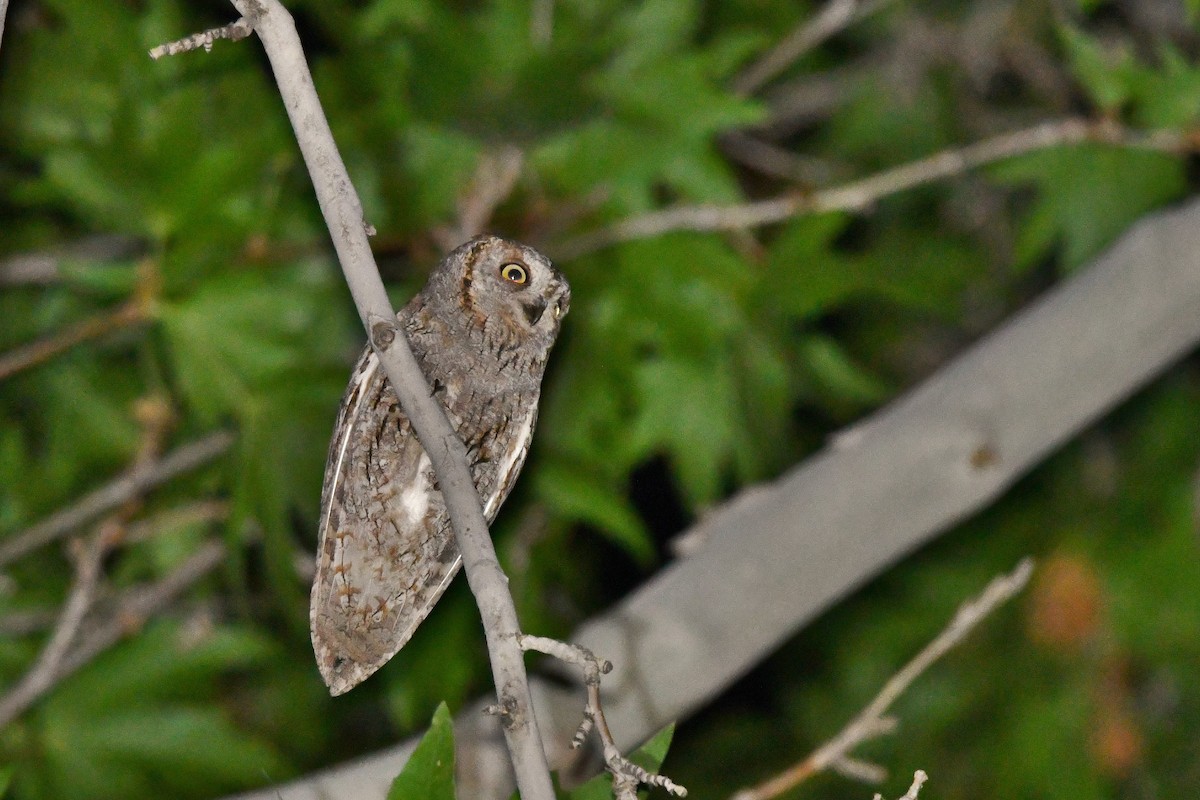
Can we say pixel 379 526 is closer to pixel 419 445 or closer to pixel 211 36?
pixel 419 445

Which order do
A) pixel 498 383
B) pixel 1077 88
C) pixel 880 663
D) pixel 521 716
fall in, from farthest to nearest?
pixel 1077 88 → pixel 880 663 → pixel 498 383 → pixel 521 716

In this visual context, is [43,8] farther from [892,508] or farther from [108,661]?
[892,508]

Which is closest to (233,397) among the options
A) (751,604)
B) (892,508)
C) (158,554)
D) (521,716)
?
(158,554)

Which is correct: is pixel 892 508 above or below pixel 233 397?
below

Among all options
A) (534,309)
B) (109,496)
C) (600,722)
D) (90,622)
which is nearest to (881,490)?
(534,309)

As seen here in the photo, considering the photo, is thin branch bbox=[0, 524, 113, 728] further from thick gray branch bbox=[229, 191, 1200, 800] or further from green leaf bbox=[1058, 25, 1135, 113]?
green leaf bbox=[1058, 25, 1135, 113]

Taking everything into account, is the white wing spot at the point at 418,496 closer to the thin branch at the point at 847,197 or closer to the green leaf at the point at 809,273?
the thin branch at the point at 847,197

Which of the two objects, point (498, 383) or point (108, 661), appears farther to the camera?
point (108, 661)

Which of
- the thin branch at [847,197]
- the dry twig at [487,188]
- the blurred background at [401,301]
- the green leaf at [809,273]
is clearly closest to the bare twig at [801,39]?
the blurred background at [401,301]
